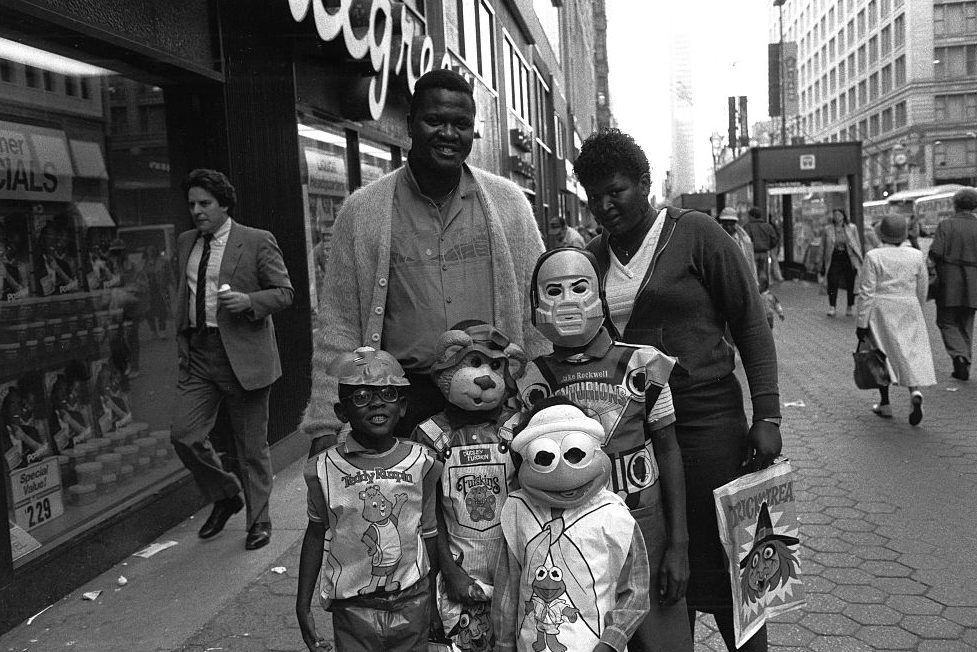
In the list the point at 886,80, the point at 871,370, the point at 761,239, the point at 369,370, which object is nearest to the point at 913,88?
the point at 886,80

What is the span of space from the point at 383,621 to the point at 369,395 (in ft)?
2.24

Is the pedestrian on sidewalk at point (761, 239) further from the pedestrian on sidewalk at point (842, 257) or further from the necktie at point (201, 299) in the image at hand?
the necktie at point (201, 299)

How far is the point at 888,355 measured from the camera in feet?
24.8

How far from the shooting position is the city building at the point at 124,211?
4.83 meters

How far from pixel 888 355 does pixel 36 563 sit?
6680 mm

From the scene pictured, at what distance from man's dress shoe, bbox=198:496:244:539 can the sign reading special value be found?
2.75 feet

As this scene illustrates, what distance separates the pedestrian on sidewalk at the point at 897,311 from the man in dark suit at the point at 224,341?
5.25m

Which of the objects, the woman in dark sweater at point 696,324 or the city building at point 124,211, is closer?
the woman in dark sweater at point 696,324

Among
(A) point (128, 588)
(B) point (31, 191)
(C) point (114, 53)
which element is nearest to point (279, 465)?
(A) point (128, 588)

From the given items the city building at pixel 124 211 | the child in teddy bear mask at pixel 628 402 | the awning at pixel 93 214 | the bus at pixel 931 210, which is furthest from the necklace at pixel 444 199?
the bus at pixel 931 210

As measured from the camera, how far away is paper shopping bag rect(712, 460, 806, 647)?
2.77 meters

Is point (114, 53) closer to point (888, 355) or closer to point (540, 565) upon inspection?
point (540, 565)

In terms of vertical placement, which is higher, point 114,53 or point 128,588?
point 114,53

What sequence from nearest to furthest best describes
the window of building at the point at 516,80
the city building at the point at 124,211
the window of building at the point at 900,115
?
A: 1. the city building at the point at 124,211
2. the window of building at the point at 516,80
3. the window of building at the point at 900,115
